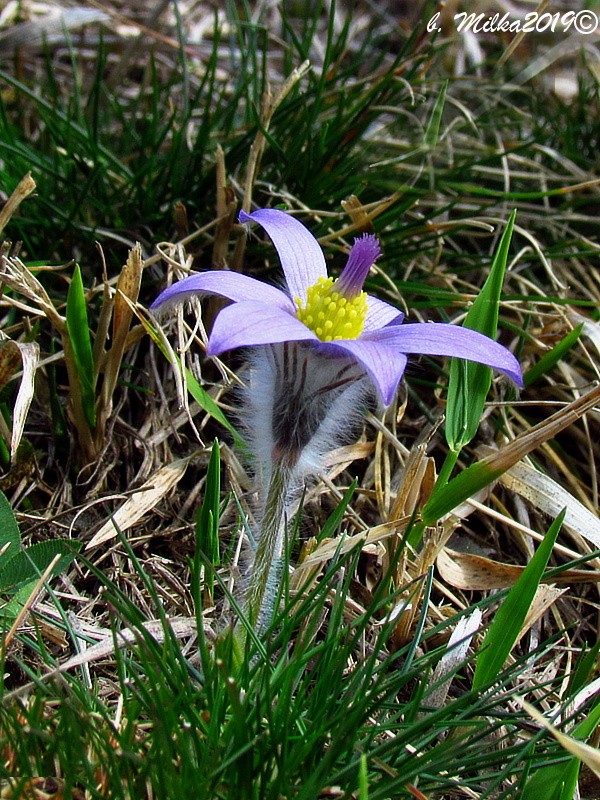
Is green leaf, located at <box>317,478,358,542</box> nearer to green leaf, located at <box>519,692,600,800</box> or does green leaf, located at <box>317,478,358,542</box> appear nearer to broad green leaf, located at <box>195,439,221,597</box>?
broad green leaf, located at <box>195,439,221,597</box>

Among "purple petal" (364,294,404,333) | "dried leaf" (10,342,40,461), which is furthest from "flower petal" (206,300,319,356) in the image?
"dried leaf" (10,342,40,461)

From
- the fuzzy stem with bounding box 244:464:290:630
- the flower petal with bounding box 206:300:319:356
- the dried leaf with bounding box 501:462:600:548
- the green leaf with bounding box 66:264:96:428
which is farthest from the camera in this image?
the dried leaf with bounding box 501:462:600:548

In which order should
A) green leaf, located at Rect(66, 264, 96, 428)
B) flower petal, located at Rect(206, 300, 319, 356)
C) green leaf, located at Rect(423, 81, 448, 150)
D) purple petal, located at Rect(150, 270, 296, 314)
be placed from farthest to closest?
1. green leaf, located at Rect(423, 81, 448, 150)
2. green leaf, located at Rect(66, 264, 96, 428)
3. purple petal, located at Rect(150, 270, 296, 314)
4. flower petal, located at Rect(206, 300, 319, 356)

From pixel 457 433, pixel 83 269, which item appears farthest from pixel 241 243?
pixel 457 433

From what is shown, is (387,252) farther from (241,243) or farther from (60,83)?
(60,83)

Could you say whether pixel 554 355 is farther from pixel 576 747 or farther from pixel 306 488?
pixel 576 747

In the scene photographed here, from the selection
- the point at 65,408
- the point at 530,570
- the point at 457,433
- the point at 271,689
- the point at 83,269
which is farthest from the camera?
the point at 83,269

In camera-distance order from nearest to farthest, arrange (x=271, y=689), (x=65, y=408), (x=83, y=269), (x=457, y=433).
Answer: (x=271, y=689), (x=457, y=433), (x=65, y=408), (x=83, y=269)
